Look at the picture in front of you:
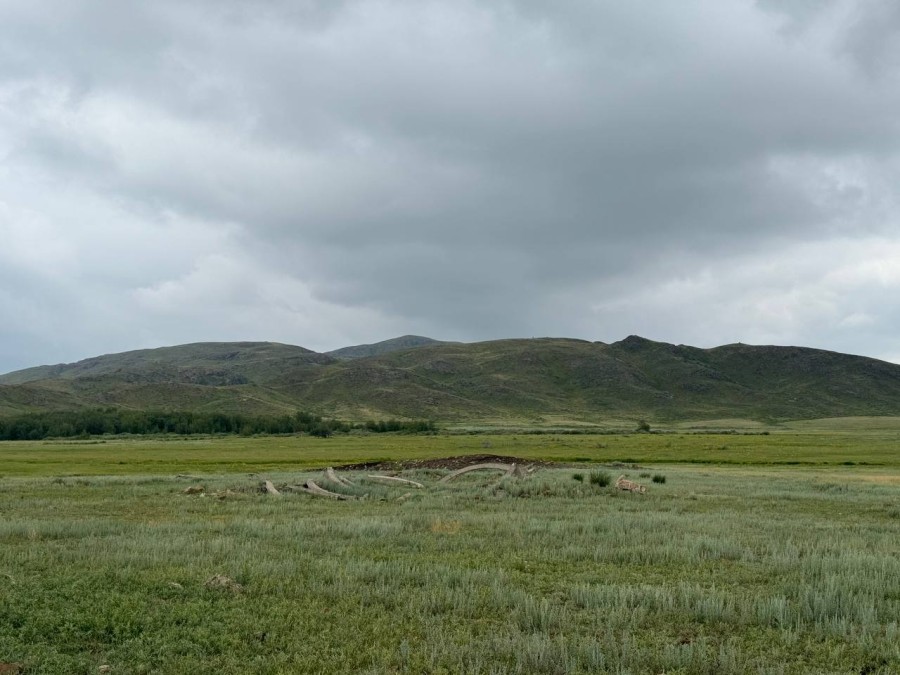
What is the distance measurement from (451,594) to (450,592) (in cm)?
7

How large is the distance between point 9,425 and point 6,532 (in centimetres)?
12653

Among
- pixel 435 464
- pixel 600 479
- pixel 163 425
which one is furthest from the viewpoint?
pixel 163 425

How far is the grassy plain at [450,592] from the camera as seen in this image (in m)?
6.71

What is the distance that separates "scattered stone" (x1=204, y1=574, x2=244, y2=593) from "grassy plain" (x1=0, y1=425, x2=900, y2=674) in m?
0.15

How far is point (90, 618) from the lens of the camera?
24.8 feet

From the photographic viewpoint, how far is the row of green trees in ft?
401

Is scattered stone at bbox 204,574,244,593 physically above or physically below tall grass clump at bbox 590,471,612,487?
above

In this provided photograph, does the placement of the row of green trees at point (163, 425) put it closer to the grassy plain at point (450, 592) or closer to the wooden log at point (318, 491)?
the wooden log at point (318, 491)

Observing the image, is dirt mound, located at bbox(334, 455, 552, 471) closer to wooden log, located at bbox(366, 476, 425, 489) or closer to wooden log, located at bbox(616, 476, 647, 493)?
wooden log, located at bbox(366, 476, 425, 489)

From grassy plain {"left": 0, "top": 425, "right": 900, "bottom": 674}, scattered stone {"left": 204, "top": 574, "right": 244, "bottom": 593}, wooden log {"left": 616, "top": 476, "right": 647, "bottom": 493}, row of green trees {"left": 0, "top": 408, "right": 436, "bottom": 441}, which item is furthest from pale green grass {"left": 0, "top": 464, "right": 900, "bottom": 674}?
row of green trees {"left": 0, "top": 408, "right": 436, "bottom": 441}

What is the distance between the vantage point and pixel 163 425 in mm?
131875

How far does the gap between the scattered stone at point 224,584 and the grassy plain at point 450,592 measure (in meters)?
0.15

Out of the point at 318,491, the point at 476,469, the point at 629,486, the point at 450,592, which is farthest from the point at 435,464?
the point at 450,592

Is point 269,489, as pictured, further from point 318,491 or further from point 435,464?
point 435,464
